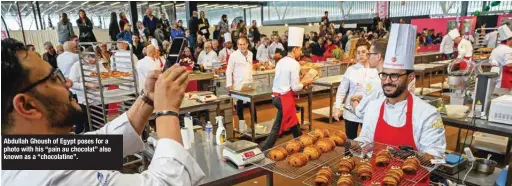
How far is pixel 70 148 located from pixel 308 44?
33.9 feet

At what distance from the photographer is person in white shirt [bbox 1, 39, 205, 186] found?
0.79m

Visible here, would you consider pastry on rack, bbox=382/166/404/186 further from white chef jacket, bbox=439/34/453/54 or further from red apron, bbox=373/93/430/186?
white chef jacket, bbox=439/34/453/54

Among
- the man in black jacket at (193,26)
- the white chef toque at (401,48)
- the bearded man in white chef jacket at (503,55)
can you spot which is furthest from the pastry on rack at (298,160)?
the man in black jacket at (193,26)

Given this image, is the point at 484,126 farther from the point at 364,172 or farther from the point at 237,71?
the point at 237,71

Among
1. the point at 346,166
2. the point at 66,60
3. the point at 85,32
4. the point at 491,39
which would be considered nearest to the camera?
the point at 346,166

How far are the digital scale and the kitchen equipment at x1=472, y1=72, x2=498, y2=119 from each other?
229 cm

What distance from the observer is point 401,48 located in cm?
214

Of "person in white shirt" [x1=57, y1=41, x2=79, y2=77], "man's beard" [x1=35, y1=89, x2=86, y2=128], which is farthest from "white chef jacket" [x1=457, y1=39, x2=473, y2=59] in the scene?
"man's beard" [x1=35, y1=89, x2=86, y2=128]

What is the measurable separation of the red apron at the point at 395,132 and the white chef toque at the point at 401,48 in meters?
0.23

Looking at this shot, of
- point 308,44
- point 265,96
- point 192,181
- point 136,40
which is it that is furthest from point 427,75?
point 192,181

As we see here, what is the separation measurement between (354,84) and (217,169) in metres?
2.02

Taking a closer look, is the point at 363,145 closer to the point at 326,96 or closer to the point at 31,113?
the point at 31,113

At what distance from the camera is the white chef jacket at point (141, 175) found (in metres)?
0.81

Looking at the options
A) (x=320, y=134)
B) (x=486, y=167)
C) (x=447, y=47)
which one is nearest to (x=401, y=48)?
(x=320, y=134)
